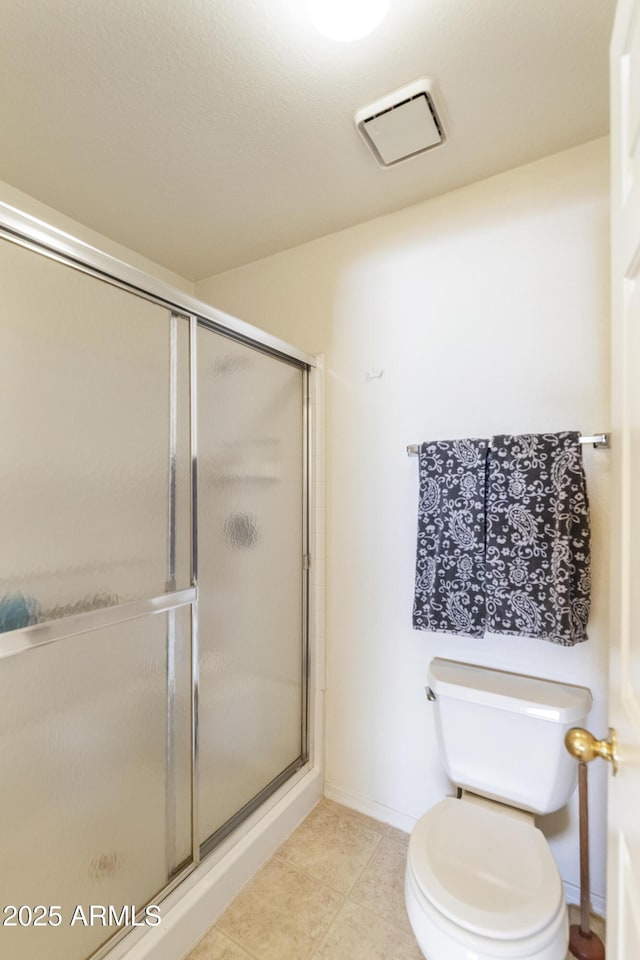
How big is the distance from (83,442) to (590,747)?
1.17m

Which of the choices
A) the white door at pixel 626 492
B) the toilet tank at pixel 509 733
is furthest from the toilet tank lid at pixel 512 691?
the white door at pixel 626 492

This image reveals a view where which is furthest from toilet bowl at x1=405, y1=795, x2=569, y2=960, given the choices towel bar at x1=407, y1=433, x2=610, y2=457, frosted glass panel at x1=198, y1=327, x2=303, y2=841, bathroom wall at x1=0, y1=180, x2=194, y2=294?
bathroom wall at x1=0, y1=180, x2=194, y2=294

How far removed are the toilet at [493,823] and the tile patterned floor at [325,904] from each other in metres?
0.40

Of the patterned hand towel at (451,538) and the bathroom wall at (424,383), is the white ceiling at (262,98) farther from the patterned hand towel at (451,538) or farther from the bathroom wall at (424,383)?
the patterned hand towel at (451,538)

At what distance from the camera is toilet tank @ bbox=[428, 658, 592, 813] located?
1206 mm

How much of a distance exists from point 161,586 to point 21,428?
540 mm

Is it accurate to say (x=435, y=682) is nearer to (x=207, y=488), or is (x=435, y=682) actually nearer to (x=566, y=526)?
(x=566, y=526)

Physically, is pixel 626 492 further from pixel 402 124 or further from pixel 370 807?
pixel 370 807

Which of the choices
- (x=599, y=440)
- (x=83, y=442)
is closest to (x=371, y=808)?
(x=599, y=440)

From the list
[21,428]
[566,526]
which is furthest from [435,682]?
[21,428]

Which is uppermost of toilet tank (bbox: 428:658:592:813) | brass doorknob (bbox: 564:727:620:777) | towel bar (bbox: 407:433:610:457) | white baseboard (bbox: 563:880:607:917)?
towel bar (bbox: 407:433:610:457)

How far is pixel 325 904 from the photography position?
53.0 inches

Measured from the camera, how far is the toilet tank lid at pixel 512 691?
1.20m

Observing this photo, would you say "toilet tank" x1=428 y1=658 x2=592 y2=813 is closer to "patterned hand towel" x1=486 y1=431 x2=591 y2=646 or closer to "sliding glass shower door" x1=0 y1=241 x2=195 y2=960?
"patterned hand towel" x1=486 y1=431 x2=591 y2=646
